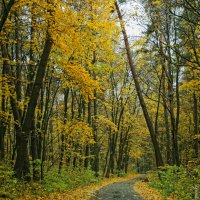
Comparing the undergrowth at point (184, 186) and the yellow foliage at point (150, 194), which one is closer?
the undergrowth at point (184, 186)

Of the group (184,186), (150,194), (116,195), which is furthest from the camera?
(150,194)

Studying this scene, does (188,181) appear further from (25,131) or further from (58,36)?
(58,36)

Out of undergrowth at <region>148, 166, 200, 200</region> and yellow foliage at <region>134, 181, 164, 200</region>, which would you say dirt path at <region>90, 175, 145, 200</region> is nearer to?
yellow foliage at <region>134, 181, 164, 200</region>

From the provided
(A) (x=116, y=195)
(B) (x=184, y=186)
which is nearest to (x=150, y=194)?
(A) (x=116, y=195)

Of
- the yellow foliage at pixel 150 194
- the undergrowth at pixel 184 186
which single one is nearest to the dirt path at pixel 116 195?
the yellow foliage at pixel 150 194

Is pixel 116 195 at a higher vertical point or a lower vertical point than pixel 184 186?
lower

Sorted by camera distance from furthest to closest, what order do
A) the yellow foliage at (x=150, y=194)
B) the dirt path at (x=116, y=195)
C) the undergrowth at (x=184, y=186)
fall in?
the yellow foliage at (x=150, y=194) → the dirt path at (x=116, y=195) → the undergrowth at (x=184, y=186)

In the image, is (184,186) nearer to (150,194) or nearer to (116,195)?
(150,194)

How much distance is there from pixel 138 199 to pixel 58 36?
22.6ft

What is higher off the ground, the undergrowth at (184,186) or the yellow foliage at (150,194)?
the undergrowth at (184,186)

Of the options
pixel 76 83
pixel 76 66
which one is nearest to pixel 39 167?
pixel 76 83

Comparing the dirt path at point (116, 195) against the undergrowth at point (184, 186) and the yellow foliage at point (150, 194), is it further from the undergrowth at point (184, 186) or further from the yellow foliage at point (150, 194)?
the undergrowth at point (184, 186)

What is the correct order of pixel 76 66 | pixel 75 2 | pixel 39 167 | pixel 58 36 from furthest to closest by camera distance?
pixel 39 167
pixel 76 66
pixel 75 2
pixel 58 36

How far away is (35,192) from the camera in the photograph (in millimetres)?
10539
